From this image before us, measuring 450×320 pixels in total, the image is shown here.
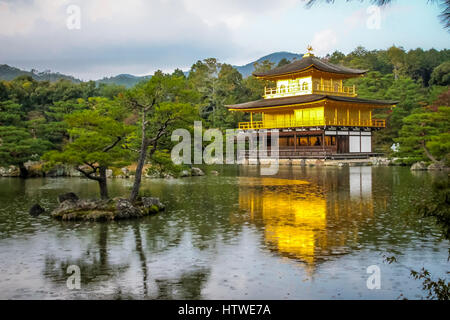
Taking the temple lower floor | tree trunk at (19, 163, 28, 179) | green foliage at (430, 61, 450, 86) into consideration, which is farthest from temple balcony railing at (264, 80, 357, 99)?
tree trunk at (19, 163, 28, 179)

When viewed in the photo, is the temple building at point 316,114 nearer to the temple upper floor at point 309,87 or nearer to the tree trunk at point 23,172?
the temple upper floor at point 309,87

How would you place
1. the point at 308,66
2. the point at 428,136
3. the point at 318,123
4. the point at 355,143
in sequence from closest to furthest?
the point at 428,136 → the point at 318,123 → the point at 355,143 → the point at 308,66

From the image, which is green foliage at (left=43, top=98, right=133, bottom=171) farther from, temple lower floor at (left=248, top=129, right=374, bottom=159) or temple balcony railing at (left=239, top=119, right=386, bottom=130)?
temple balcony railing at (left=239, top=119, right=386, bottom=130)

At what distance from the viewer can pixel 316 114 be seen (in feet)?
156

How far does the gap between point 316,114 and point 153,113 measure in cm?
2682

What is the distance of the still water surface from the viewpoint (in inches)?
308

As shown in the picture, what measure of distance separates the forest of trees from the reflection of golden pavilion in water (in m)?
3.43

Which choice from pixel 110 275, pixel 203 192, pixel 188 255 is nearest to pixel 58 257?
pixel 110 275

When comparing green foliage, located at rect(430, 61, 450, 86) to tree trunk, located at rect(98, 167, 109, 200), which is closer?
tree trunk, located at rect(98, 167, 109, 200)

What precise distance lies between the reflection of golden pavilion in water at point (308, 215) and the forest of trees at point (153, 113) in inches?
135

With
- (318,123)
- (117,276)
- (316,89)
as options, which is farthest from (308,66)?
(117,276)

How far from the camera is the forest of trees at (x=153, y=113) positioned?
1633 centimetres

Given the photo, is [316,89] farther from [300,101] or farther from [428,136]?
[428,136]
